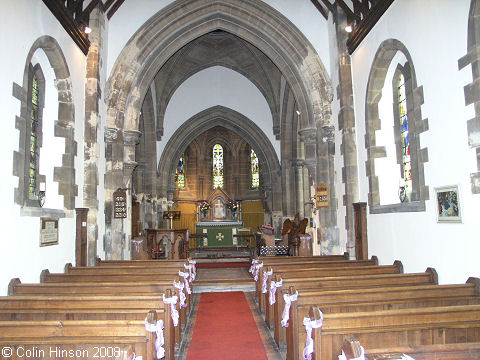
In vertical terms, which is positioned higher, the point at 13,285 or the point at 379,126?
the point at 379,126

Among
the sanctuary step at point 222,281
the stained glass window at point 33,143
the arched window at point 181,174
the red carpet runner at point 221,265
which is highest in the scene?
the arched window at point 181,174

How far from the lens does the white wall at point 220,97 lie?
57.2 ft

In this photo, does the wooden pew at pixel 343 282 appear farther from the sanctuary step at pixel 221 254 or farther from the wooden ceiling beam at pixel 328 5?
the sanctuary step at pixel 221 254

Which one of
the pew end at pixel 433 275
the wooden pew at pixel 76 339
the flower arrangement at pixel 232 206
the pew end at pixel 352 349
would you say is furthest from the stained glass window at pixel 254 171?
the pew end at pixel 352 349

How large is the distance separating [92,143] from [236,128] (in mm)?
10629

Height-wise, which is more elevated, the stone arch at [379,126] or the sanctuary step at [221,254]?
the stone arch at [379,126]

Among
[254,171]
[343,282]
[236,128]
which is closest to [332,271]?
[343,282]

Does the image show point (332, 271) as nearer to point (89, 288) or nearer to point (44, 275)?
point (89, 288)

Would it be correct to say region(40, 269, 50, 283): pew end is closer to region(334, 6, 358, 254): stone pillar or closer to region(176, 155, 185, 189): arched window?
region(334, 6, 358, 254): stone pillar

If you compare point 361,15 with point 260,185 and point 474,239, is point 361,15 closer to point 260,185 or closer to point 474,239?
point 474,239

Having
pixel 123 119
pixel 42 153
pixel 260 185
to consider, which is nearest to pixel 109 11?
pixel 123 119

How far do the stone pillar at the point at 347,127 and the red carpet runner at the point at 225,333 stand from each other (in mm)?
2911

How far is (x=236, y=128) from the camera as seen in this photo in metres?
18.3

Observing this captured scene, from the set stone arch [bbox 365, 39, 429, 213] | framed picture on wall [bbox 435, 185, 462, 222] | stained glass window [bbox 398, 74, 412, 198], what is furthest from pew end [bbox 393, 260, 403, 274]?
stained glass window [bbox 398, 74, 412, 198]
